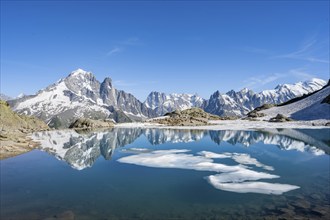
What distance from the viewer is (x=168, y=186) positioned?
76.6 ft

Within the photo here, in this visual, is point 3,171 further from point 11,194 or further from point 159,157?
point 159,157

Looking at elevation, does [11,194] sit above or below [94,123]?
below

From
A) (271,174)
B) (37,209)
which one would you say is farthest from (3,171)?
(271,174)

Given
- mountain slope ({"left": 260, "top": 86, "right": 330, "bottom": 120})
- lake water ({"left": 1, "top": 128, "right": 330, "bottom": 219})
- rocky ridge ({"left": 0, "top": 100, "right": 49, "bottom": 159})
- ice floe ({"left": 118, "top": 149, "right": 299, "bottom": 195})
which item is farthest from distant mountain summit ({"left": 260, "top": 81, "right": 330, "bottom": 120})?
rocky ridge ({"left": 0, "top": 100, "right": 49, "bottom": 159})

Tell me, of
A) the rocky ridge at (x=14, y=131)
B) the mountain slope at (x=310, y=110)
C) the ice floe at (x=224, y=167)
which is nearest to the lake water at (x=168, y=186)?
the ice floe at (x=224, y=167)

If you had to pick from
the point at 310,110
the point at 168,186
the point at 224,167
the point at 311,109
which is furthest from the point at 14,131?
the point at 311,109

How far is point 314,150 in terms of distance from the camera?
138 feet

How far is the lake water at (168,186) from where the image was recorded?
1730 centimetres

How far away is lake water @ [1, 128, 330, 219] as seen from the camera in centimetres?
1730

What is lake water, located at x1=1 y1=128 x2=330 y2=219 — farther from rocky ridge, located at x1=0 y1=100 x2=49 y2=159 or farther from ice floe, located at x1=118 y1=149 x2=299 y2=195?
rocky ridge, located at x1=0 y1=100 x2=49 y2=159

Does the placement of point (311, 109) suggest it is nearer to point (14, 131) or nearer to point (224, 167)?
point (224, 167)

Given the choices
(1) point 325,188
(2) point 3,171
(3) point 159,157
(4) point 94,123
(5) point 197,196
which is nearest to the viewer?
(5) point 197,196

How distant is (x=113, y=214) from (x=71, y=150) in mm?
29170

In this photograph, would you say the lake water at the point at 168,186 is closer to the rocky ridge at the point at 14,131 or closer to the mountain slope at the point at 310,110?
the rocky ridge at the point at 14,131
